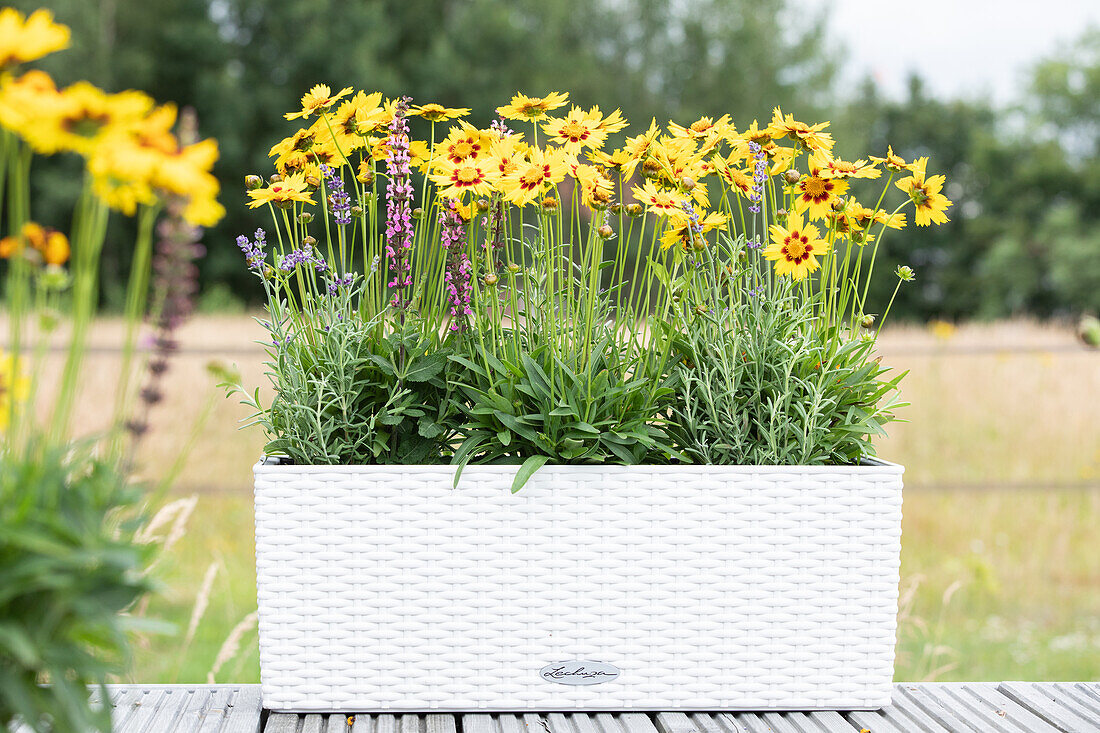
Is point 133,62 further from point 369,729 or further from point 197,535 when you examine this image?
point 369,729

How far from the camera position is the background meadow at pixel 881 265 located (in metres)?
3.48

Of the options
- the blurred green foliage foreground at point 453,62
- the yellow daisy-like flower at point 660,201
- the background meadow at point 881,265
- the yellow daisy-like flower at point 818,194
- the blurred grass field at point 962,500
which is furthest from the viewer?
the blurred green foliage foreground at point 453,62

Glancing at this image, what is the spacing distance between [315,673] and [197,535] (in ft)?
8.12

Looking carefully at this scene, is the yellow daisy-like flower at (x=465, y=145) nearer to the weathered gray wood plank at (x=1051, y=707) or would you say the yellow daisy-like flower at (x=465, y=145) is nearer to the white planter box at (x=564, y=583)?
the white planter box at (x=564, y=583)

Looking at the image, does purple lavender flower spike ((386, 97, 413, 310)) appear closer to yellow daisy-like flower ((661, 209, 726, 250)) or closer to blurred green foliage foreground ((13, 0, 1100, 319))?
yellow daisy-like flower ((661, 209, 726, 250))

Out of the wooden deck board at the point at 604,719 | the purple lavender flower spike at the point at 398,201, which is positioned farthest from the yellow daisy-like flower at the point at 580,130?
the wooden deck board at the point at 604,719

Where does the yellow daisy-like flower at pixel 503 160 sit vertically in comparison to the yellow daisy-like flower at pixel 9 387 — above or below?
above

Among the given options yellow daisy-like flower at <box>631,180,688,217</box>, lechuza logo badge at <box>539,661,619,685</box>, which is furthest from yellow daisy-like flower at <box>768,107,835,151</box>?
lechuza logo badge at <box>539,661,619,685</box>

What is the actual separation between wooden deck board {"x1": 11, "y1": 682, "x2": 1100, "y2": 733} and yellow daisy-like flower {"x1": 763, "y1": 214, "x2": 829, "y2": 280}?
73cm

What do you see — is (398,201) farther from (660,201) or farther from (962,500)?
(962,500)

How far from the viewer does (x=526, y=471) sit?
143 cm

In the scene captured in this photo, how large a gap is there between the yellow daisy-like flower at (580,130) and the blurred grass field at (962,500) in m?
1.92

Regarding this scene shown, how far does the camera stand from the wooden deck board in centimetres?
143

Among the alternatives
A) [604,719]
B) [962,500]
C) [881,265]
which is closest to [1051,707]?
[604,719]
